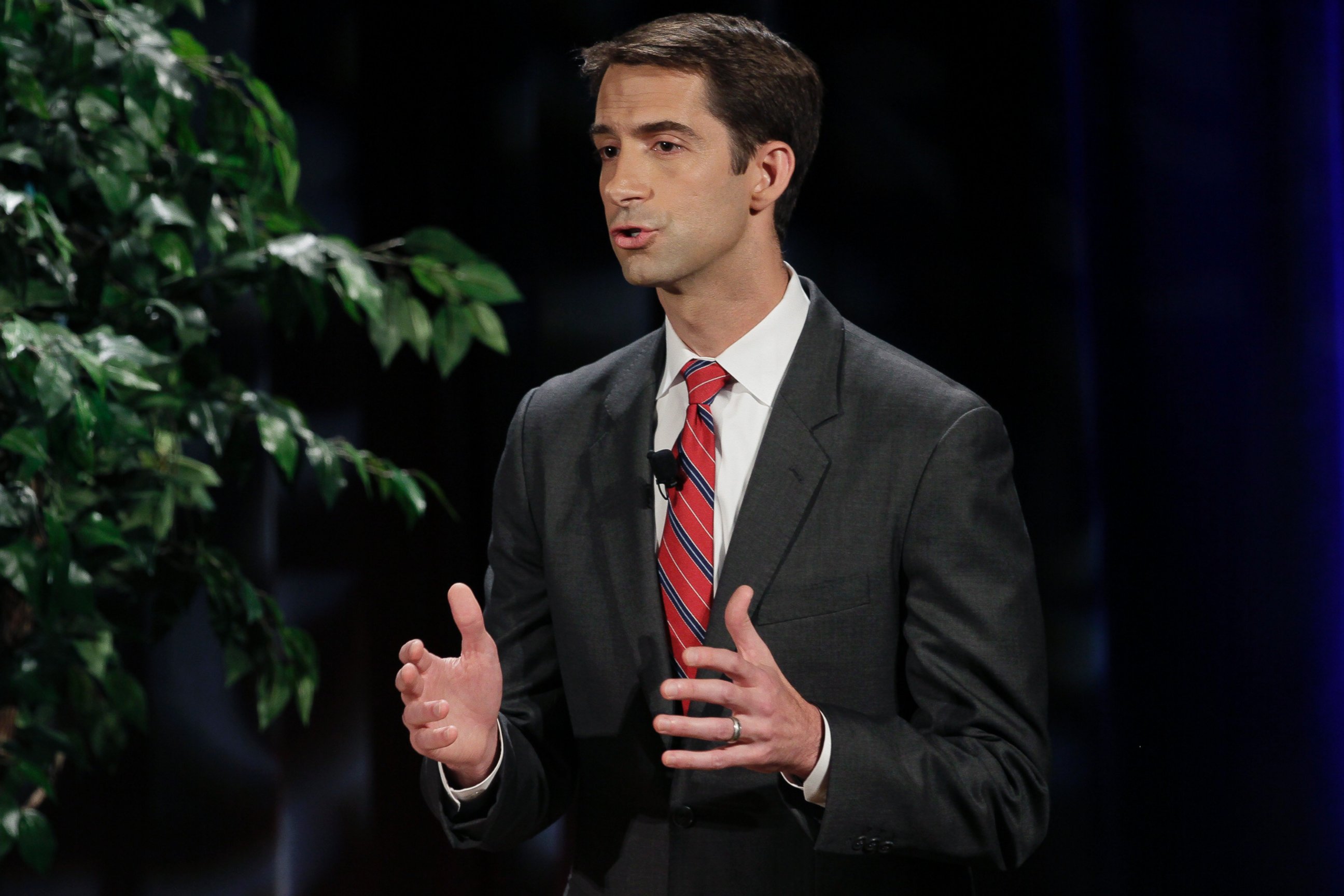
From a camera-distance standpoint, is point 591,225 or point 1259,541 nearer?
point 1259,541

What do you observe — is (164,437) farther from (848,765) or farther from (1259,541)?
(1259,541)

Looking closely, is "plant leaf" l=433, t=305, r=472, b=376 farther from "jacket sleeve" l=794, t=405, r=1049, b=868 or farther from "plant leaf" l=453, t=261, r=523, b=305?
"jacket sleeve" l=794, t=405, r=1049, b=868

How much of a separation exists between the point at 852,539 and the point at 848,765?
0.65 ft

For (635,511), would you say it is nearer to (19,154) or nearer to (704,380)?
(704,380)

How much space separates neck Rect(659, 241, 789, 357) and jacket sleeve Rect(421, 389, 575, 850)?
0.66ft

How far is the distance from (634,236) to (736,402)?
178 millimetres

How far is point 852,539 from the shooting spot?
1142 mm

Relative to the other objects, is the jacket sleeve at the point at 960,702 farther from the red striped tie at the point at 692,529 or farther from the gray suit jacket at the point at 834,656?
the red striped tie at the point at 692,529

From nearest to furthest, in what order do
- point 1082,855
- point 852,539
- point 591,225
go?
point 852,539, point 1082,855, point 591,225

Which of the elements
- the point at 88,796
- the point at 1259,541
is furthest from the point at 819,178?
the point at 88,796

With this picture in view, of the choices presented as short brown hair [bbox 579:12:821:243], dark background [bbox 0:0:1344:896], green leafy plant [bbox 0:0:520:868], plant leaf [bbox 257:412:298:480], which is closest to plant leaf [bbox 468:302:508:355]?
green leafy plant [bbox 0:0:520:868]

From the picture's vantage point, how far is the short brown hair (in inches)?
47.1

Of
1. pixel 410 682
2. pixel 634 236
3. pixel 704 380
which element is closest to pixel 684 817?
pixel 410 682

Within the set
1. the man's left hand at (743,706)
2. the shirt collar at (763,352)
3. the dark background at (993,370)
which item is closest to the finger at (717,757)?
the man's left hand at (743,706)
